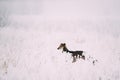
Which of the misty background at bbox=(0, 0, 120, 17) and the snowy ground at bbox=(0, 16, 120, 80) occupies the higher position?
the misty background at bbox=(0, 0, 120, 17)

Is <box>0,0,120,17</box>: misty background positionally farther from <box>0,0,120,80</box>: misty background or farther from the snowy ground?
the snowy ground

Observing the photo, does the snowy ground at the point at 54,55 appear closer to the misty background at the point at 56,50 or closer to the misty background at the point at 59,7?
the misty background at the point at 56,50

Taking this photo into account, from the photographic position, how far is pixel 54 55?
4996 millimetres

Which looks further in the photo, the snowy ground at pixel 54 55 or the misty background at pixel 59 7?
the misty background at pixel 59 7

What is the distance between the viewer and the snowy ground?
166 inches

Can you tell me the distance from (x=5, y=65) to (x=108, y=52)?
2.81m

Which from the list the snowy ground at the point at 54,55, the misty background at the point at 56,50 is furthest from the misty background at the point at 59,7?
the snowy ground at the point at 54,55

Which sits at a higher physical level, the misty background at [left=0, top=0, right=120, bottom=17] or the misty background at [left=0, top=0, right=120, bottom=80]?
the misty background at [left=0, top=0, right=120, bottom=17]

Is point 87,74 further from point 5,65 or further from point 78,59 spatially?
point 5,65

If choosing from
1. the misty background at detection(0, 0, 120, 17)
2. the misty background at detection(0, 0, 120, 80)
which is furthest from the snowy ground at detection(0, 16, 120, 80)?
the misty background at detection(0, 0, 120, 17)

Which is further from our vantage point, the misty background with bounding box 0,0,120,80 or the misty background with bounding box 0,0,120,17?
the misty background with bounding box 0,0,120,17

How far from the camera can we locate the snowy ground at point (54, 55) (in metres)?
4.22

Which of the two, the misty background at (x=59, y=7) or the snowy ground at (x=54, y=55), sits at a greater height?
the misty background at (x=59, y=7)

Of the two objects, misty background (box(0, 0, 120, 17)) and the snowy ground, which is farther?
misty background (box(0, 0, 120, 17))
